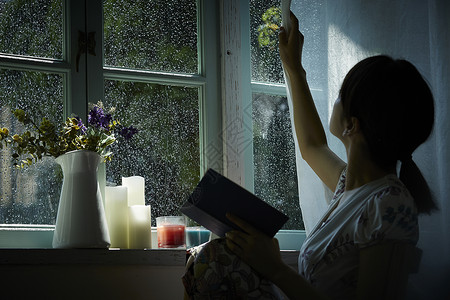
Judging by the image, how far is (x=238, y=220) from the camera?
48.8 inches

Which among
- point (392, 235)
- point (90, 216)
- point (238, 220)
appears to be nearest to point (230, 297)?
point (238, 220)

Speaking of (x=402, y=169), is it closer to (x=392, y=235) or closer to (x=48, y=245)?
(x=392, y=235)

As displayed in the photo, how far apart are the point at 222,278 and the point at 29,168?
743 mm

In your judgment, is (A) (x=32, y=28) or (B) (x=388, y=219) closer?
(B) (x=388, y=219)

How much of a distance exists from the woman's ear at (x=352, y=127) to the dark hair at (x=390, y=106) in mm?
10

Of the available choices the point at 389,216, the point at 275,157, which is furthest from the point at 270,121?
the point at 389,216

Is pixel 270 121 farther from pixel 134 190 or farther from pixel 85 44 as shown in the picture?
pixel 85 44

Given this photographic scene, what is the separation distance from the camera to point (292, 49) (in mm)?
1730

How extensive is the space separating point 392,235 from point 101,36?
107cm

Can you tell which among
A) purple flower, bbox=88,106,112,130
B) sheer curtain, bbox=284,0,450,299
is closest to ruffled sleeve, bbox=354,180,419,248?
sheer curtain, bbox=284,0,450,299

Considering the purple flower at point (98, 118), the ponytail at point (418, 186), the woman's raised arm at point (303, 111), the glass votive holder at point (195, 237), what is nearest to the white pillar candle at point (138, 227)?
the glass votive holder at point (195, 237)

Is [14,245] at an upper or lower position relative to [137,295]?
upper

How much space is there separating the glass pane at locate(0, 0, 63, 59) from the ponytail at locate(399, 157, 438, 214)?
1053 millimetres

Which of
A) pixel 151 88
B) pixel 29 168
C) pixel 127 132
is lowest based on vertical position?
pixel 29 168
